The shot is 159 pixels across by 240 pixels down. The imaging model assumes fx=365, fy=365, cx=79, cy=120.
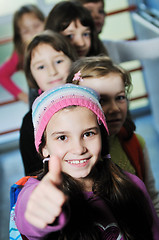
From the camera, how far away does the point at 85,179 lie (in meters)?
0.99

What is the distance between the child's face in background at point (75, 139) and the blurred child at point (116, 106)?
284mm

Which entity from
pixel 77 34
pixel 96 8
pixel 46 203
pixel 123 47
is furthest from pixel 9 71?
pixel 46 203

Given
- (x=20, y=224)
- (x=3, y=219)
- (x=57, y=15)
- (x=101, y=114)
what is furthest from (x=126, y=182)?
(x=3, y=219)

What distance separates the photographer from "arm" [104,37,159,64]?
1956 millimetres

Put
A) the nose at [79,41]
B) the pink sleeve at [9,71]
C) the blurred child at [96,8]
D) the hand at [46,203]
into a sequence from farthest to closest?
the pink sleeve at [9,71] < the blurred child at [96,8] < the nose at [79,41] < the hand at [46,203]

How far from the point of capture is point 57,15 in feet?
5.98

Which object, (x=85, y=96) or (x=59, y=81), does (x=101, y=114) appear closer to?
(x=85, y=96)

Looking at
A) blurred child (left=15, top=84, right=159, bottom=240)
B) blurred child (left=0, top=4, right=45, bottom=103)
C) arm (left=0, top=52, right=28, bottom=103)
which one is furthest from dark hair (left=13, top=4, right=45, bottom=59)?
blurred child (left=15, top=84, right=159, bottom=240)

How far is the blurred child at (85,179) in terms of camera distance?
890mm

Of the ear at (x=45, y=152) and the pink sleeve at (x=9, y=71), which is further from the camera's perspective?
the pink sleeve at (x=9, y=71)

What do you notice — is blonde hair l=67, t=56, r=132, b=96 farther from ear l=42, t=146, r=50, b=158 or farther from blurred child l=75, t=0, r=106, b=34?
blurred child l=75, t=0, r=106, b=34

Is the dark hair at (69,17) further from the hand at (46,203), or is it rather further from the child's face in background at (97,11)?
the hand at (46,203)

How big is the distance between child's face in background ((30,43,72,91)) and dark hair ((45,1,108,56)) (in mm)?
269

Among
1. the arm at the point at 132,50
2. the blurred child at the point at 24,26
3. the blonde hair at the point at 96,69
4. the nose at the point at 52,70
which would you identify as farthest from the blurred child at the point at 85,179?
the blurred child at the point at 24,26
